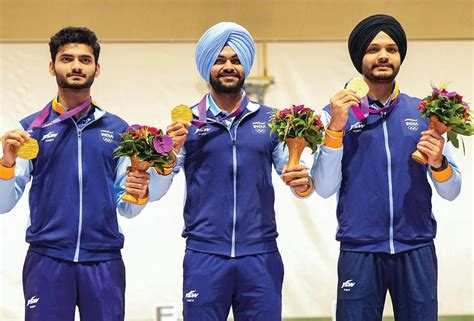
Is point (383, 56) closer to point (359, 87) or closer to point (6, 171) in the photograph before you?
point (359, 87)

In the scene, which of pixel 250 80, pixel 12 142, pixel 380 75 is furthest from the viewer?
pixel 250 80

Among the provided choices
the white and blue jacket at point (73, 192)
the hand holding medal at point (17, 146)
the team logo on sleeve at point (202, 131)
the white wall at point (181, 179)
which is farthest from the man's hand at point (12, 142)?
the white wall at point (181, 179)

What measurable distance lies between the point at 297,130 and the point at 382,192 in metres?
0.53

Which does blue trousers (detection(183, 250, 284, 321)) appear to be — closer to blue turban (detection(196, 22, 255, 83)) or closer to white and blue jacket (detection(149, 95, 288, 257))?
white and blue jacket (detection(149, 95, 288, 257))

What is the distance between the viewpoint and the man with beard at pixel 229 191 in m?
4.30

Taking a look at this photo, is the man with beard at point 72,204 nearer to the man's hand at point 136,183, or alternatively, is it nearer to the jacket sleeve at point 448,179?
the man's hand at point 136,183

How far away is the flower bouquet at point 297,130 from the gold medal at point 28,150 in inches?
44.3

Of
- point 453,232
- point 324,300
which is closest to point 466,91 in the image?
point 453,232

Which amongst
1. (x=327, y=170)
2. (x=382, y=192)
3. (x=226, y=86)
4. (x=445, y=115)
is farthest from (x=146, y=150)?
(x=445, y=115)

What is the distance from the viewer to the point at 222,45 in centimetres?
446

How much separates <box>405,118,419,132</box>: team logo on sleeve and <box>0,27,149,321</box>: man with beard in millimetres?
1314

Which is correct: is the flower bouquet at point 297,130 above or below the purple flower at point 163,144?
above

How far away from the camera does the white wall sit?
6.43 meters

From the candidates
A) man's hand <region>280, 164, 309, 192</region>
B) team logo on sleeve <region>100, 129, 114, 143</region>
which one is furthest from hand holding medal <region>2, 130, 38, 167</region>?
man's hand <region>280, 164, 309, 192</region>
